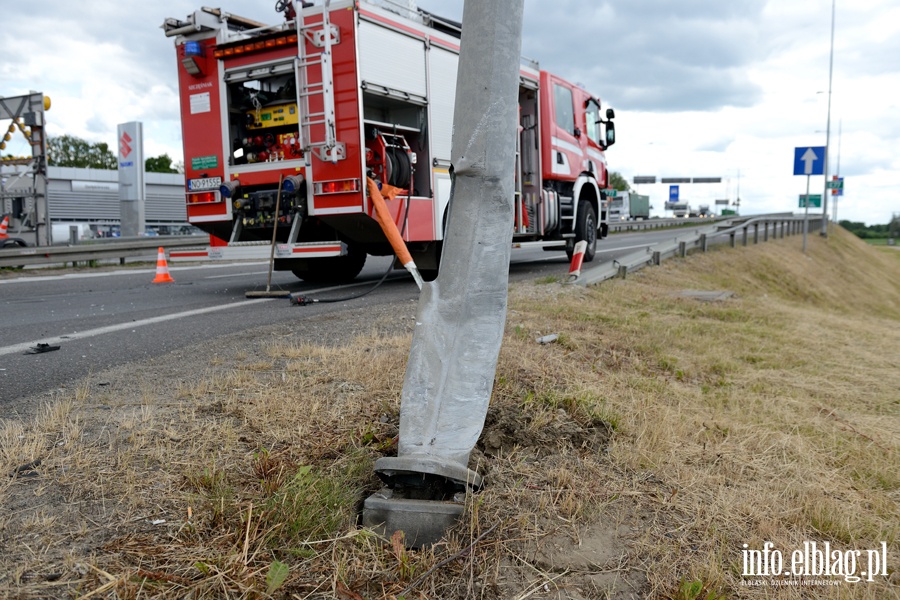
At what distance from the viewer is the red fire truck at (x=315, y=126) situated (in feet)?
27.6

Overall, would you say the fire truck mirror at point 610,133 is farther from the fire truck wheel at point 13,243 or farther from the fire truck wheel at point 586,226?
the fire truck wheel at point 13,243

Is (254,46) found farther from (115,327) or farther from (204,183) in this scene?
(115,327)

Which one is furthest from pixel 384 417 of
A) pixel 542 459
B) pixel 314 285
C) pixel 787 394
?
pixel 314 285

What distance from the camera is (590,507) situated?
281 cm

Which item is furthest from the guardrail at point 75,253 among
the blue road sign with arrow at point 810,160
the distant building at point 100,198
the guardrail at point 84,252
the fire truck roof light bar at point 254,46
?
the distant building at point 100,198

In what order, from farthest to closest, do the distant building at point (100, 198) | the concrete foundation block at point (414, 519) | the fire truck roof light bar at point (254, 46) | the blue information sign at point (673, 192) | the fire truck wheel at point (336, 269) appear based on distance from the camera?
the blue information sign at point (673, 192) < the distant building at point (100, 198) < the fire truck wheel at point (336, 269) < the fire truck roof light bar at point (254, 46) < the concrete foundation block at point (414, 519)

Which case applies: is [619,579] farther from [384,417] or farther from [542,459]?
[384,417]

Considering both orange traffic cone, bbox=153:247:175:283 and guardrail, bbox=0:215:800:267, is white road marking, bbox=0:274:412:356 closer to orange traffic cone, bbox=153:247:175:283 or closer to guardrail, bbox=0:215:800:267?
orange traffic cone, bbox=153:247:175:283

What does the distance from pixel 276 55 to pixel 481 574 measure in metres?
7.88

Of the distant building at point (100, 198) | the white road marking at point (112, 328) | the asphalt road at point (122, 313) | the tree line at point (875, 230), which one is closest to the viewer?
the asphalt road at point (122, 313)

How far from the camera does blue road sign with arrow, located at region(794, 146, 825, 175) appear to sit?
69.6 ft

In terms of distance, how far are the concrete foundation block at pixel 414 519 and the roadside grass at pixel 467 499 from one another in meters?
0.07

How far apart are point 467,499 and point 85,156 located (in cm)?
9706

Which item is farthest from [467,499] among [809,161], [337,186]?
[809,161]
